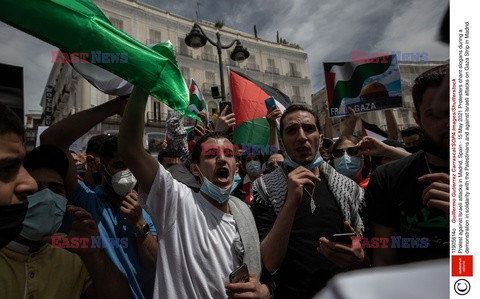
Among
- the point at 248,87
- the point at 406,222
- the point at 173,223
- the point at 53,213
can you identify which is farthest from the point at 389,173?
the point at 248,87

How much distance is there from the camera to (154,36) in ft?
81.2

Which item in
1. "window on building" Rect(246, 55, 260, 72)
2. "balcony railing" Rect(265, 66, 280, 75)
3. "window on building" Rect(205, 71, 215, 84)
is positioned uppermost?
"window on building" Rect(246, 55, 260, 72)

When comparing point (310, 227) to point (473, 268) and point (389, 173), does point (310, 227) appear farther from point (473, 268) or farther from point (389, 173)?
point (473, 268)

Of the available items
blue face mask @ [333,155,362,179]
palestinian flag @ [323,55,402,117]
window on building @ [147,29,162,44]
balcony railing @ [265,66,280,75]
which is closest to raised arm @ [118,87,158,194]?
blue face mask @ [333,155,362,179]

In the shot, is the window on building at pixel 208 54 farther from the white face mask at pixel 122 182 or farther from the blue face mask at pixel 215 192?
the blue face mask at pixel 215 192

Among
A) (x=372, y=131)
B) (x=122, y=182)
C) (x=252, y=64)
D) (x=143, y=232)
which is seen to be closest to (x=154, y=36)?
(x=252, y=64)

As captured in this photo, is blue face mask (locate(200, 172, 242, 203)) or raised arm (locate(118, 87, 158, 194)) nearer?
raised arm (locate(118, 87, 158, 194))

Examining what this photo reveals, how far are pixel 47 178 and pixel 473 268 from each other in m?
1.83

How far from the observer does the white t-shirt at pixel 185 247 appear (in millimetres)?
1547

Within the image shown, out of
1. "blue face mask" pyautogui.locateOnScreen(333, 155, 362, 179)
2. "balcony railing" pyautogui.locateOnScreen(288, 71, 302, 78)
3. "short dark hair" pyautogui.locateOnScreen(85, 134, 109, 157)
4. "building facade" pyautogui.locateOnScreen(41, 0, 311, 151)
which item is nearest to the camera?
"short dark hair" pyautogui.locateOnScreen(85, 134, 109, 157)

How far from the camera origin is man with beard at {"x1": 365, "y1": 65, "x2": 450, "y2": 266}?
1.12 m

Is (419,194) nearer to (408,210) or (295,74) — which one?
(408,210)

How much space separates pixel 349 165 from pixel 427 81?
192 cm

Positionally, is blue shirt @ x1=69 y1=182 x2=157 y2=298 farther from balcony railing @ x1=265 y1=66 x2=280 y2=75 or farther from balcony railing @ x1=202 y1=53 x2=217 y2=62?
balcony railing @ x1=265 y1=66 x2=280 y2=75
